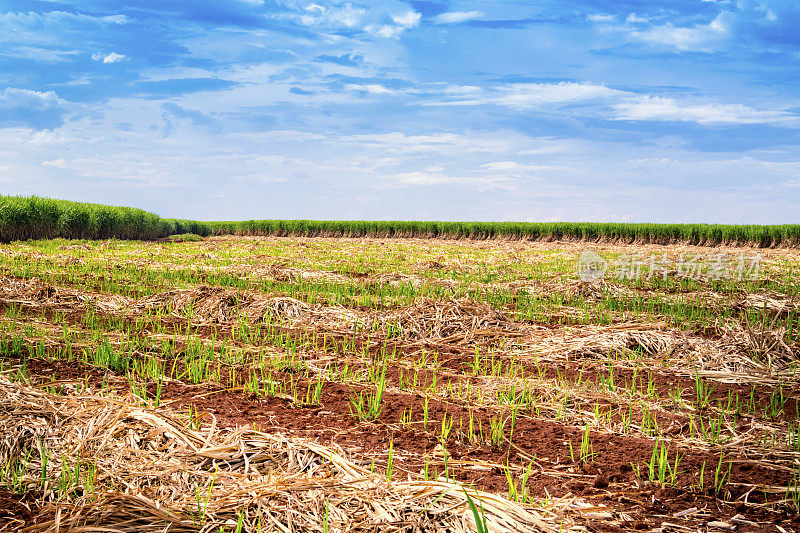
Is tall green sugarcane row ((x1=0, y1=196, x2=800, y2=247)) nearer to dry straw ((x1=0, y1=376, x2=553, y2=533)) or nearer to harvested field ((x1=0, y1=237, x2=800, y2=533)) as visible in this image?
harvested field ((x1=0, y1=237, x2=800, y2=533))

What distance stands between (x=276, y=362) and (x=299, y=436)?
1.97 metres

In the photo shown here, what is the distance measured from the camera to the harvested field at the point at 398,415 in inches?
111

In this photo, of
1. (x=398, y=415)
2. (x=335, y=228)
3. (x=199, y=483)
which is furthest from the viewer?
(x=335, y=228)

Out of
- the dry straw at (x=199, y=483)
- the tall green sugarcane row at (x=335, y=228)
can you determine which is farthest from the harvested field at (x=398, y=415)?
the tall green sugarcane row at (x=335, y=228)

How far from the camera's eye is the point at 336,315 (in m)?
7.95

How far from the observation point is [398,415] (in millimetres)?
4254

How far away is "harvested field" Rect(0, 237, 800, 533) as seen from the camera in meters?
2.81

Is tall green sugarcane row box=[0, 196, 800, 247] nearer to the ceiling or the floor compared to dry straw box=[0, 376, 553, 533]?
nearer to the ceiling

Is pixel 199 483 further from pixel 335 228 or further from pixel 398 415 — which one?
pixel 335 228

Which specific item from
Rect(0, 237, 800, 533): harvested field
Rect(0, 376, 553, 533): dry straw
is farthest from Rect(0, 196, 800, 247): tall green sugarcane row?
Rect(0, 376, 553, 533): dry straw

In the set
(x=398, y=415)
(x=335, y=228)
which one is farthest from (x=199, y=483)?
(x=335, y=228)

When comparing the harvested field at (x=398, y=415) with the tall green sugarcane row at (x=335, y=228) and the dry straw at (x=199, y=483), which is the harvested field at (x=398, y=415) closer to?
the dry straw at (x=199, y=483)

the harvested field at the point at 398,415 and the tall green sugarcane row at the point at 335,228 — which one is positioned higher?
the tall green sugarcane row at the point at 335,228

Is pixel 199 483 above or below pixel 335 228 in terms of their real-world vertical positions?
below
